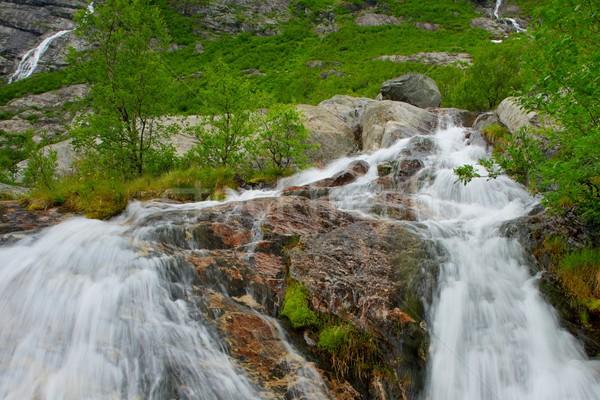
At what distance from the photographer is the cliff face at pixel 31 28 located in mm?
47906

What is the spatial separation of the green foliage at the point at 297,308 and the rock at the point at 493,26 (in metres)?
56.9

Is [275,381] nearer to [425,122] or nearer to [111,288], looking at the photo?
[111,288]

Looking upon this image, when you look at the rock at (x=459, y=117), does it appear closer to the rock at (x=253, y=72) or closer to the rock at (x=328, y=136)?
the rock at (x=328, y=136)

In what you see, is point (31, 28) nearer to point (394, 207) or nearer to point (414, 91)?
point (414, 91)

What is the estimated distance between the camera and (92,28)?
10945 mm

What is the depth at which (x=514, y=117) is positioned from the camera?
44.0ft

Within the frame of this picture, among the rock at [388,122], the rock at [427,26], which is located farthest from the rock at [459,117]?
the rock at [427,26]

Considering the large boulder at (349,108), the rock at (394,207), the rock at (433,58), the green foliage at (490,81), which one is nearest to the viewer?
the rock at (394,207)

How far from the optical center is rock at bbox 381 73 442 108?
23484 millimetres

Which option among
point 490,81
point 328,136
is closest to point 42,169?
point 328,136

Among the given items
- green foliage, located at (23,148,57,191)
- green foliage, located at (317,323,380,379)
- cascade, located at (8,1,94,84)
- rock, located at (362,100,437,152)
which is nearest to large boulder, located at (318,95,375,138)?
rock, located at (362,100,437,152)

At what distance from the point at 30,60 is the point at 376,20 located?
171 ft

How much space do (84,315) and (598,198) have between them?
26.3 ft

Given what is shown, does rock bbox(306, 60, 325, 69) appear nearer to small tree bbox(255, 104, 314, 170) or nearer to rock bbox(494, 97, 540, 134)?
rock bbox(494, 97, 540, 134)
